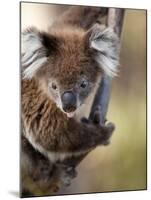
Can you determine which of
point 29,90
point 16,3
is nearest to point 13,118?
point 29,90

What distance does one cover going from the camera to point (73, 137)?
10.8ft

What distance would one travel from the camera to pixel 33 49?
318 centimetres

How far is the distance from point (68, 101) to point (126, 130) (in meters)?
0.50

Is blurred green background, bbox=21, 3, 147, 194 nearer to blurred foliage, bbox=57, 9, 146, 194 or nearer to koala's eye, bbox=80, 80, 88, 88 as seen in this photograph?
blurred foliage, bbox=57, 9, 146, 194

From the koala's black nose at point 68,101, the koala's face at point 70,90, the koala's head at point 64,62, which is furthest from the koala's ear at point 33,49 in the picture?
the koala's black nose at point 68,101

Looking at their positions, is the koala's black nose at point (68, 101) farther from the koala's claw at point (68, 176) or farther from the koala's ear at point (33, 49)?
the koala's claw at point (68, 176)

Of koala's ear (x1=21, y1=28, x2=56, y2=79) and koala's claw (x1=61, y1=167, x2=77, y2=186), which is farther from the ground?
koala's ear (x1=21, y1=28, x2=56, y2=79)

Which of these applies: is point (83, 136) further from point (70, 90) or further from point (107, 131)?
point (70, 90)

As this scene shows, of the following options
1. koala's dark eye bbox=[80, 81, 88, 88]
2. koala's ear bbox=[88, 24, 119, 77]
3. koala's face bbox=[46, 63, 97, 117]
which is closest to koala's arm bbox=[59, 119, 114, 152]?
koala's face bbox=[46, 63, 97, 117]

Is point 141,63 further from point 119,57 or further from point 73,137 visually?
point 73,137

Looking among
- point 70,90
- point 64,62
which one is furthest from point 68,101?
point 64,62

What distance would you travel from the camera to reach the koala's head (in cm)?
318

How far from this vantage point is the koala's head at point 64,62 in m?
3.18

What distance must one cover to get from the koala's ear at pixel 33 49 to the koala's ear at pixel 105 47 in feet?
0.89
